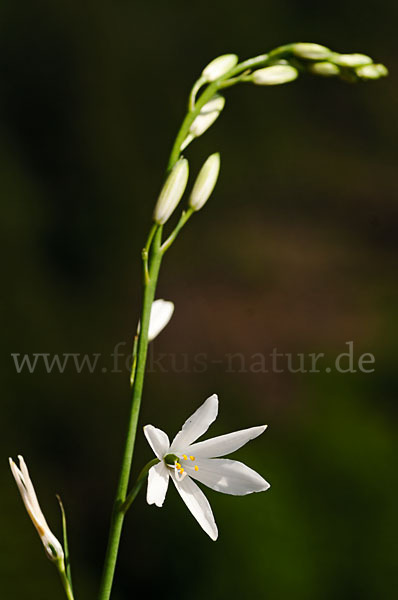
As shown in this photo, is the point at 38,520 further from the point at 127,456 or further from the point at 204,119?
the point at 204,119

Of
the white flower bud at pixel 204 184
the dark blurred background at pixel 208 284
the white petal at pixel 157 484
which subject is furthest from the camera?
the dark blurred background at pixel 208 284

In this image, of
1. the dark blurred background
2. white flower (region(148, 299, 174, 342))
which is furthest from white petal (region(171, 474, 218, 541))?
the dark blurred background

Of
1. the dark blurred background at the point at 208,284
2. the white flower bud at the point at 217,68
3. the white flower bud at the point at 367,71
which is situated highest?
the white flower bud at the point at 217,68

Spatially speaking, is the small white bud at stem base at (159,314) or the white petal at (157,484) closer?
the white petal at (157,484)

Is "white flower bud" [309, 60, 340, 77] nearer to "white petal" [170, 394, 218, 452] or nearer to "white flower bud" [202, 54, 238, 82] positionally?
"white flower bud" [202, 54, 238, 82]

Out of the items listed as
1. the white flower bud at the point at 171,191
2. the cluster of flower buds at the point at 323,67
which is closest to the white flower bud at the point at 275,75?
the cluster of flower buds at the point at 323,67

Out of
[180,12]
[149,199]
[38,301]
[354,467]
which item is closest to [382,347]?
[354,467]

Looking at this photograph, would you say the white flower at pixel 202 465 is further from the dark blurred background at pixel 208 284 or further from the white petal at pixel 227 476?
the dark blurred background at pixel 208 284
